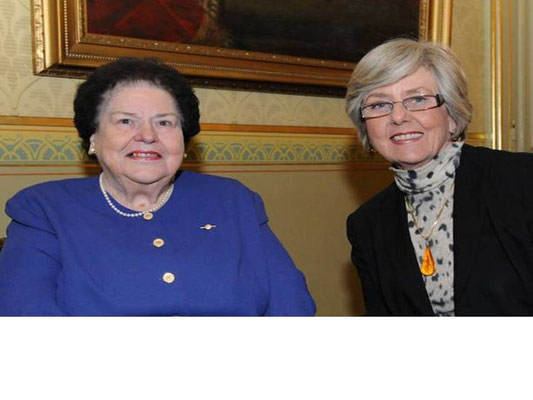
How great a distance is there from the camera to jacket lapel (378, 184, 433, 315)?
2.18 m

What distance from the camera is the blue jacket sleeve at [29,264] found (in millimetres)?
1710

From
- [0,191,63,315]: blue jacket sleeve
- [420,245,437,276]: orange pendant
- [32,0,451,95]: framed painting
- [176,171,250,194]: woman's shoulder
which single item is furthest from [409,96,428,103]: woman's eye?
[0,191,63,315]: blue jacket sleeve

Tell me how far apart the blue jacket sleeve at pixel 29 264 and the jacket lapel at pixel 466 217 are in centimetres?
132

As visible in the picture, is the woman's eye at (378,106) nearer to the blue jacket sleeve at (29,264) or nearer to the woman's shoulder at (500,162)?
the woman's shoulder at (500,162)

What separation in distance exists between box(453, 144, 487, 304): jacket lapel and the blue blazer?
548mm

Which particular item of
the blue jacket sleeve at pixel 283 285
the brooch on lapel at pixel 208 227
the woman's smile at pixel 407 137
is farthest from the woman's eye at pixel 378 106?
the brooch on lapel at pixel 208 227

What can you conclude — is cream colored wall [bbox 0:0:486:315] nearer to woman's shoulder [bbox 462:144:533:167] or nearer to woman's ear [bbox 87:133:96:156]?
woman's ear [bbox 87:133:96:156]

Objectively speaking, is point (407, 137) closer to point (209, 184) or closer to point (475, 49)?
point (209, 184)
